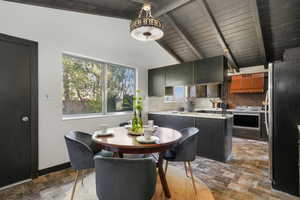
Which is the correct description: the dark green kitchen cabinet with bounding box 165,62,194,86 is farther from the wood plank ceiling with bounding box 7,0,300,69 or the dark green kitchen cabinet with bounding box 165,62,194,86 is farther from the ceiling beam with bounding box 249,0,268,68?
the ceiling beam with bounding box 249,0,268,68

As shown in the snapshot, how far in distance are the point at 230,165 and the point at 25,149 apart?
352cm

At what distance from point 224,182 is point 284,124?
3.83 ft

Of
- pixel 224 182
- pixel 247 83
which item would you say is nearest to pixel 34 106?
pixel 224 182

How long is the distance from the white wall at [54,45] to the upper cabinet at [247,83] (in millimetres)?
4598

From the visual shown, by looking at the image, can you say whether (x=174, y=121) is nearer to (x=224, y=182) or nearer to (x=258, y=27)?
(x=224, y=182)

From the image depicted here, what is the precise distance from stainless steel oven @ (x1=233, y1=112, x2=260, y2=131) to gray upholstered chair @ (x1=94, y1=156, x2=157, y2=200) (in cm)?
475

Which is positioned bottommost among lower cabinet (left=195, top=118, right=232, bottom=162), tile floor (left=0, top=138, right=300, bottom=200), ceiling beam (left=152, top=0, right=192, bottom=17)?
tile floor (left=0, top=138, right=300, bottom=200)

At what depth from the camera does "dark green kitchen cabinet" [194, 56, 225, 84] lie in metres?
3.22

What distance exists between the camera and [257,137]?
181 inches

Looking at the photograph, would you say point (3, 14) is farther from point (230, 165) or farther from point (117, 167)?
point (230, 165)

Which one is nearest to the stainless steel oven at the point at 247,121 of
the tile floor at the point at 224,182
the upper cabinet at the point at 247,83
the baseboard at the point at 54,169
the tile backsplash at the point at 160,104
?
the upper cabinet at the point at 247,83

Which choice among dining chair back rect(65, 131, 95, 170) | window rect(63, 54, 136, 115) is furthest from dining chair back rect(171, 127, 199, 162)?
window rect(63, 54, 136, 115)

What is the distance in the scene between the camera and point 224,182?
2.25 m

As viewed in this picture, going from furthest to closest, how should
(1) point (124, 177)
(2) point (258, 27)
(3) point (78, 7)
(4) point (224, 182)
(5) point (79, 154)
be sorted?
(2) point (258, 27) < (3) point (78, 7) < (4) point (224, 182) < (5) point (79, 154) < (1) point (124, 177)
